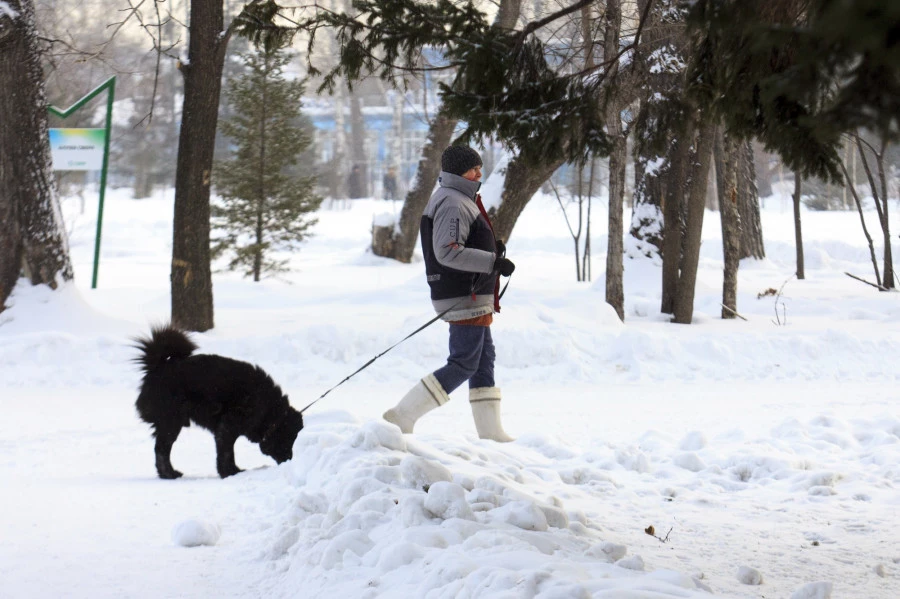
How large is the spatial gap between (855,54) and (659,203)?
43.5 feet

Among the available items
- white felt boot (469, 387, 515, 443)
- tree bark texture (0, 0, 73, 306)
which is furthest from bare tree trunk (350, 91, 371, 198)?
white felt boot (469, 387, 515, 443)

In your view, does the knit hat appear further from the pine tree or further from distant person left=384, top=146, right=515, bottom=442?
the pine tree

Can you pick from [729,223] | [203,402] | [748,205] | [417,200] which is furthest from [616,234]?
[748,205]

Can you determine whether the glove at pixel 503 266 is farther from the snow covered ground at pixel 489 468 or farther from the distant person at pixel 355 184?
the distant person at pixel 355 184

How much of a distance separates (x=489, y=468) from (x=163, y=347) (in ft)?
6.86

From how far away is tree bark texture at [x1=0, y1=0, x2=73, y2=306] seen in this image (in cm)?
1076

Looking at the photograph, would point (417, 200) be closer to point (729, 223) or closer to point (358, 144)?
point (729, 223)

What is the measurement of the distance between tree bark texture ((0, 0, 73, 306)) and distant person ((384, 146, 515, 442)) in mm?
6514

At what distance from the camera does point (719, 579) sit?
4.00 metres

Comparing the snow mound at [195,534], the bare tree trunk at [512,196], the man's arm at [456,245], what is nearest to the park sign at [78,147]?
the bare tree trunk at [512,196]

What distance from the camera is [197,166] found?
1073 cm

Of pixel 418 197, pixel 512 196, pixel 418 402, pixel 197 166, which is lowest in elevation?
pixel 418 402

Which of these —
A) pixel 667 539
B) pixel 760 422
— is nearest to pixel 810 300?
pixel 760 422

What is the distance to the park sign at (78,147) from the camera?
15.6m
